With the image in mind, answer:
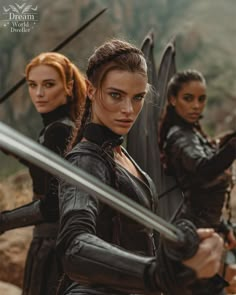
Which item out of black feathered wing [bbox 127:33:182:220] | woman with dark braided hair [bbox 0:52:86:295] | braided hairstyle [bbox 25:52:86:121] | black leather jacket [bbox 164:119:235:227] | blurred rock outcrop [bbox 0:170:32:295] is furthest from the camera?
blurred rock outcrop [bbox 0:170:32:295]

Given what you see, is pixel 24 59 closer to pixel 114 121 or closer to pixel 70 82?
pixel 70 82

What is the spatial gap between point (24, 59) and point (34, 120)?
523mm

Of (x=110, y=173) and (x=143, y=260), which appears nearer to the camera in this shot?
(x=143, y=260)

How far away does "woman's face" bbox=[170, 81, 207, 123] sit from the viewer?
6.99 ft

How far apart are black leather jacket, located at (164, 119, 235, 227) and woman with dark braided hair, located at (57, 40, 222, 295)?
0.86m

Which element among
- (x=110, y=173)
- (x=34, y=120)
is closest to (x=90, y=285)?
(x=110, y=173)

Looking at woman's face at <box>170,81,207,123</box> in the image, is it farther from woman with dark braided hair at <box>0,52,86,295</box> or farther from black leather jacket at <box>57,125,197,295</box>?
black leather jacket at <box>57,125,197,295</box>

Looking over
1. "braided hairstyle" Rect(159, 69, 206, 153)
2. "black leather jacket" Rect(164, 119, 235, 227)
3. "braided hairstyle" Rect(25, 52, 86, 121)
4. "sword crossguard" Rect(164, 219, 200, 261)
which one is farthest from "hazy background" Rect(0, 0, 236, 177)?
"sword crossguard" Rect(164, 219, 200, 261)

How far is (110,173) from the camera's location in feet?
2.88

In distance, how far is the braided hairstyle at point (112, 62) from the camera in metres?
0.91

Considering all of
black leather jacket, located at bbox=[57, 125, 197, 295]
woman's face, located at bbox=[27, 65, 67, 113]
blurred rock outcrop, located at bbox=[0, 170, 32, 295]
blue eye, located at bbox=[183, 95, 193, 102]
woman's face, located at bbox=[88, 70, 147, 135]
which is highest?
blue eye, located at bbox=[183, 95, 193, 102]

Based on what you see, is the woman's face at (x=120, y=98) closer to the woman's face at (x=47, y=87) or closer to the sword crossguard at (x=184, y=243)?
the sword crossguard at (x=184, y=243)

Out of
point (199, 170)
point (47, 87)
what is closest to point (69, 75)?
point (47, 87)

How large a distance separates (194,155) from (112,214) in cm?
112
